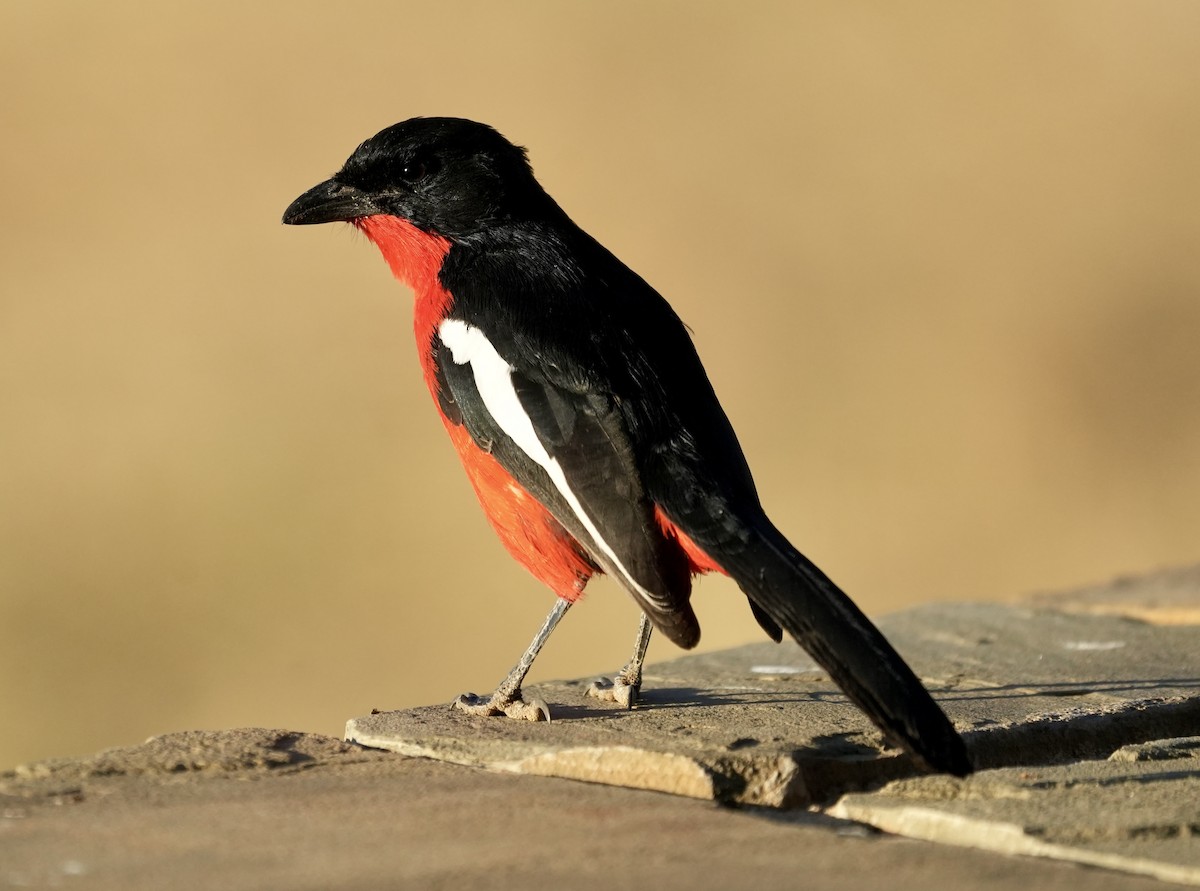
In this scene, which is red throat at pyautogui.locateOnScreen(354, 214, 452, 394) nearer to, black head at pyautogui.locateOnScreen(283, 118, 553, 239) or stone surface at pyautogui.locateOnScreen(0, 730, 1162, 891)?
black head at pyautogui.locateOnScreen(283, 118, 553, 239)

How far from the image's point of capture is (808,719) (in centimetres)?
369

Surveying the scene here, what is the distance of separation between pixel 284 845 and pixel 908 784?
1187mm

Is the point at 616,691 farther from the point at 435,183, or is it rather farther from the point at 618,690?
the point at 435,183

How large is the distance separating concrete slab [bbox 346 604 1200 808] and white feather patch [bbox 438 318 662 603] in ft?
1.36

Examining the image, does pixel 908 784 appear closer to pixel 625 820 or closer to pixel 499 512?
pixel 625 820

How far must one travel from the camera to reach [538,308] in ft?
14.3

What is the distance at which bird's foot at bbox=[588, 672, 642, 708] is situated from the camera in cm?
404

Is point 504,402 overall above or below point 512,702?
above

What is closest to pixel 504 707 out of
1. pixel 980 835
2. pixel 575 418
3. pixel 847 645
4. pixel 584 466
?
pixel 584 466

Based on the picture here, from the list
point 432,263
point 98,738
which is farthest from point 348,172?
point 98,738

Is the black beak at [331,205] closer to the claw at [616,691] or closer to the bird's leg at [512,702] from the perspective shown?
the bird's leg at [512,702]

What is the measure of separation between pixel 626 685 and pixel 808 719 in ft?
1.83

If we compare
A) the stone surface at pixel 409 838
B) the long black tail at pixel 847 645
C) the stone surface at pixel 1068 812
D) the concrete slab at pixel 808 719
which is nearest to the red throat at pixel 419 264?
the concrete slab at pixel 808 719

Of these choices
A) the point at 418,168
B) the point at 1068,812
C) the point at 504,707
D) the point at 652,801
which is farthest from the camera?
the point at 418,168
